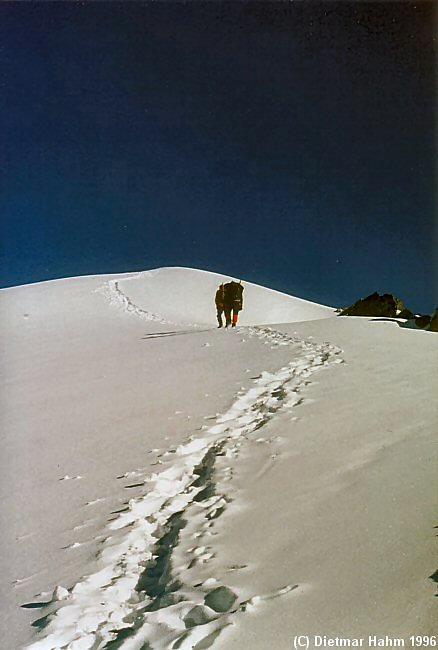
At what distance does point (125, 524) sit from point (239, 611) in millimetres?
1393

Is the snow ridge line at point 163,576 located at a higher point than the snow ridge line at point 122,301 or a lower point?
lower

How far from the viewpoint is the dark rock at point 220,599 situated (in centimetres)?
264

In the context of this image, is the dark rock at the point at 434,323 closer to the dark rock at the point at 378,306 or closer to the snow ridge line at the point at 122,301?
the dark rock at the point at 378,306

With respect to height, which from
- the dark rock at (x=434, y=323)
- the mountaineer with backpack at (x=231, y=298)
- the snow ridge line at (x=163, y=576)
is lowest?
the snow ridge line at (x=163, y=576)

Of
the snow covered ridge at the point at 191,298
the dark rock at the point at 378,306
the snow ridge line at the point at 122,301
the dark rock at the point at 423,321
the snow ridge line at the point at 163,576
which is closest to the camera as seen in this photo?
the snow ridge line at the point at 163,576

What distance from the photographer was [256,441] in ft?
17.1

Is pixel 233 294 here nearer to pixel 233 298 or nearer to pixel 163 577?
pixel 233 298

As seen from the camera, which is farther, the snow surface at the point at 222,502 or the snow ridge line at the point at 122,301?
the snow ridge line at the point at 122,301

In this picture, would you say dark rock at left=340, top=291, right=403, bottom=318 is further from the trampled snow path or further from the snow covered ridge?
the trampled snow path

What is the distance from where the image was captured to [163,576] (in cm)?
305

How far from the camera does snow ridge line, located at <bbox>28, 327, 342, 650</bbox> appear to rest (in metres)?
2.55

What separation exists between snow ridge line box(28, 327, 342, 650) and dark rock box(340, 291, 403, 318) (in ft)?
56.5

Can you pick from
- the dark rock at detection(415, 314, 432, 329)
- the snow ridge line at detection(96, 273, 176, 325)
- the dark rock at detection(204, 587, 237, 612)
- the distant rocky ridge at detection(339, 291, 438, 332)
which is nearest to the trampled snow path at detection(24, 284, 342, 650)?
the dark rock at detection(204, 587, 237, 612)

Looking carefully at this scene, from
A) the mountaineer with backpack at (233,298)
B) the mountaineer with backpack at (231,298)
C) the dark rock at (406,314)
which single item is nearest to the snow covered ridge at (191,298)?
the mountaineer with backpack at (231,298)
